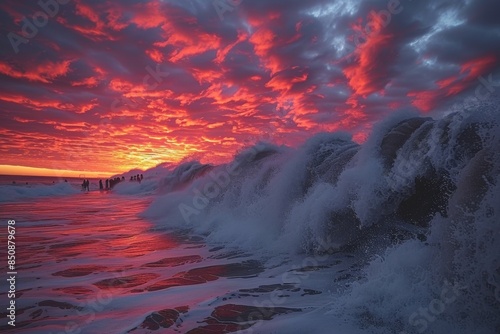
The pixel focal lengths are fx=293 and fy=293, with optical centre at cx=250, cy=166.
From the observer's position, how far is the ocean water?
108 inches

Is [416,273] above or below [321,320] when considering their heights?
above

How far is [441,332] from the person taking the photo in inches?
97.4

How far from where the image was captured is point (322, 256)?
16.9 feet

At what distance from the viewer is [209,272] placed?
15.5 ft

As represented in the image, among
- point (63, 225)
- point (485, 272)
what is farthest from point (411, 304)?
point (63, 225)

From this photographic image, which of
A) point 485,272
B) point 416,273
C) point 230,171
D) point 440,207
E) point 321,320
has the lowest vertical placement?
point 321,320

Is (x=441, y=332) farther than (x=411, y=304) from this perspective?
No

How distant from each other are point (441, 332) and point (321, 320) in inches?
40.0

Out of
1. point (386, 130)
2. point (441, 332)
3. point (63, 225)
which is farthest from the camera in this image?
point (63, 225)

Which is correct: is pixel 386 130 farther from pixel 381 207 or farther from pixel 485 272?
pixel 485 272

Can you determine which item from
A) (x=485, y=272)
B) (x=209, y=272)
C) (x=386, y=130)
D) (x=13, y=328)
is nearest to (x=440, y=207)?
(x=386, y=130)

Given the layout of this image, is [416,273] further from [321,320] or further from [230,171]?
[230,171]

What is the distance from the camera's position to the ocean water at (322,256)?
108 inches

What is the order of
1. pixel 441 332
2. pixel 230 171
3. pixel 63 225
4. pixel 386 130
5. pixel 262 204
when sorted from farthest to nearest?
pixel 230 171 → pixel 63 225 → pixel 262 204 → pixel 386 130 → pixel 441 332
